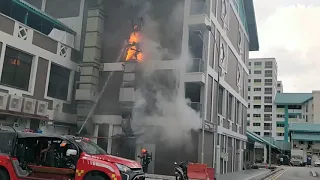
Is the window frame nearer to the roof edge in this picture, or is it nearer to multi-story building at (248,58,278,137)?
the roof edge

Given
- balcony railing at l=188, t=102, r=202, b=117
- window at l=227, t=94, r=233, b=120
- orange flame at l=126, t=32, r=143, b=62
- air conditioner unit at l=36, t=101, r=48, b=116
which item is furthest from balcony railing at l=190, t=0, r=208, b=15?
air conditioner unit at l=36, t=101, r=48, b=116

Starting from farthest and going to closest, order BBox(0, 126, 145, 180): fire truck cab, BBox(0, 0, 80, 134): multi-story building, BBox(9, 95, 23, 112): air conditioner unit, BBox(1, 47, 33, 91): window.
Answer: BBox(1, 47, 33, 91): window
BBox(0, 0, 80, 134): multi-story building
BBox(9, 95, 23, 112): air conditioner unit
BBox(0, 126, 145, 180): fire truck cab

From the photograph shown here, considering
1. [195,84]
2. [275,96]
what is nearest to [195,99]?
[195,84]

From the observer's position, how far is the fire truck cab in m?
8.55

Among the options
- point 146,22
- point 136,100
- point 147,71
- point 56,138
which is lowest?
point 56,138

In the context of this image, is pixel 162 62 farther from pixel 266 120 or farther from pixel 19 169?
pixel 266 120

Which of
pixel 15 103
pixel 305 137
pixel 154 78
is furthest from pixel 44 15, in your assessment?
pixel 305 137

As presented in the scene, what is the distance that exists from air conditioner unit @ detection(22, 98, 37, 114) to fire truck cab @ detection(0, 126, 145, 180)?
8.18 meters

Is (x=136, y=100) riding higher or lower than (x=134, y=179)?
higher

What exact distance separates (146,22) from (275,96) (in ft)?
249

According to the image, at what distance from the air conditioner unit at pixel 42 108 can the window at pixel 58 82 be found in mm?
1558

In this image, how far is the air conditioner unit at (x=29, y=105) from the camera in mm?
17355

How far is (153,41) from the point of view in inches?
819

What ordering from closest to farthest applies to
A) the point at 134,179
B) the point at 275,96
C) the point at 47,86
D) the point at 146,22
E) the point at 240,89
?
the point at 134,179 < the point at 47,86 < the point at 146,22 < the point at 240,89 < the point at 275,96
